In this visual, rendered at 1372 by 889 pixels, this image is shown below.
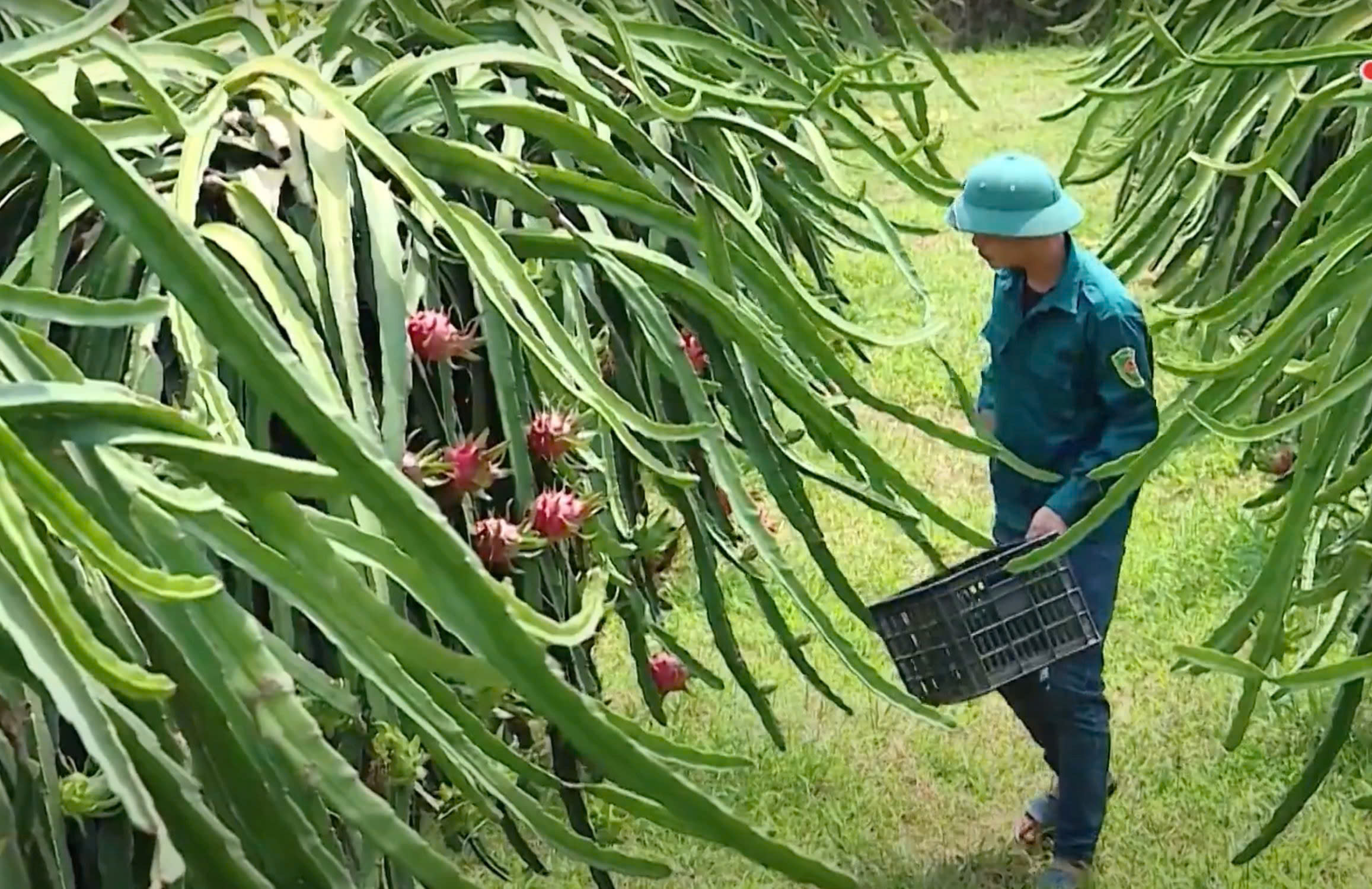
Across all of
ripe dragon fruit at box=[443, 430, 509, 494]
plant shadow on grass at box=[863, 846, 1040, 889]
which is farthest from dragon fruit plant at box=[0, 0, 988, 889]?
plant shadow on grass at box=[863, 846, 1040, 889]

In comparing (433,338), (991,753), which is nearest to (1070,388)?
(991,753)

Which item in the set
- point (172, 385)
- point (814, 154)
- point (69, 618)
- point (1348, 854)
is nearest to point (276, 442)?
point (172, 385)

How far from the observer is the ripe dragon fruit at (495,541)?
1.44 metres

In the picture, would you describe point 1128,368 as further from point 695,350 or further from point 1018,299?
point 695,350

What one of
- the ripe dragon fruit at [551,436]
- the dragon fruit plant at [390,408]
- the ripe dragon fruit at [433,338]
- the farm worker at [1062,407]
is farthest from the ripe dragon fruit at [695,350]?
the farm worker at [1062,407]

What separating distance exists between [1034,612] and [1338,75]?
126 cm

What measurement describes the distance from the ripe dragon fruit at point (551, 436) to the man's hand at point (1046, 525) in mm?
934

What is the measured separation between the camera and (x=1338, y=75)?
291 centimetres

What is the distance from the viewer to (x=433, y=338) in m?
1.47

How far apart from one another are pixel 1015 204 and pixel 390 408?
1.28 meters

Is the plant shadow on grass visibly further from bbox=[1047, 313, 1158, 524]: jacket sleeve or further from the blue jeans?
bbox=[1047, 313, 1158, 524]: jacket sleeve

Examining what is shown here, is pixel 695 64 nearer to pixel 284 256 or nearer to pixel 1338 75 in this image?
pixel 284 256

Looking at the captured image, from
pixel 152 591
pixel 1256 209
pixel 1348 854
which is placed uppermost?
pixel 152 591

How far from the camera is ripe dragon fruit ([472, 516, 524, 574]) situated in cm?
144
